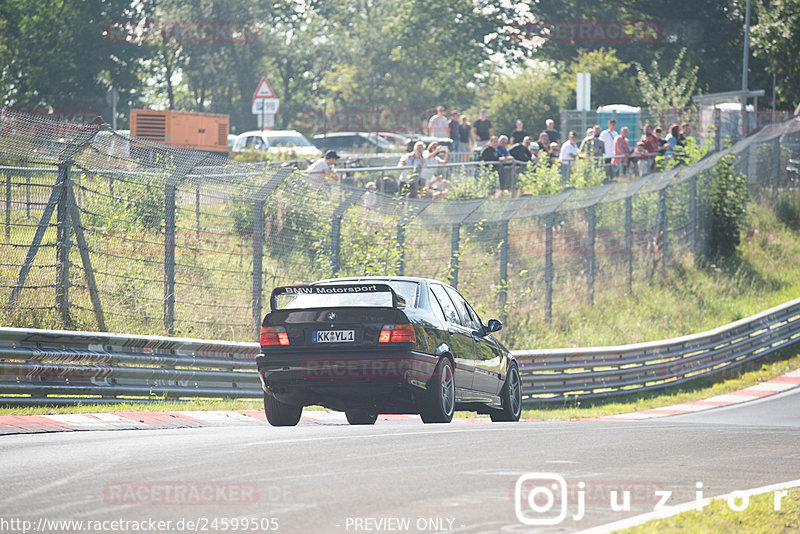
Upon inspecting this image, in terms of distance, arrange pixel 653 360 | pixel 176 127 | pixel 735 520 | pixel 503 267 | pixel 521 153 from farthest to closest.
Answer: pixel 176 127, pixel 521 153, pixel 653 360, pixel 503 267, pixel 735 520

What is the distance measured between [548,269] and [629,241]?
3803mm

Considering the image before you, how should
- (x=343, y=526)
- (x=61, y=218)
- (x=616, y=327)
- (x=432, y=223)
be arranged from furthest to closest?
(x=616, y=327), (x=432, y=223), (x=61, y=218), (x=343, y=526)

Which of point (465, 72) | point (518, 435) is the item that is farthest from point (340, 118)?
point (518, 435)

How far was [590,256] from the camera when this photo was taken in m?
25.0

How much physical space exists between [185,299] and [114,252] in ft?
3.99

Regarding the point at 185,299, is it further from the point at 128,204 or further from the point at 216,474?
the point at 216,474

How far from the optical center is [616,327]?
25500 millimetres

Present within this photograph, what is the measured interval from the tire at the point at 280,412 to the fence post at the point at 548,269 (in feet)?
35.4

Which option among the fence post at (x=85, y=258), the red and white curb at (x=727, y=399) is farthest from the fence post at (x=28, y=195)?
the red and white curb at (x=727, y=399)

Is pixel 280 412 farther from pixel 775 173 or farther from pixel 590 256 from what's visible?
pixel 775 173

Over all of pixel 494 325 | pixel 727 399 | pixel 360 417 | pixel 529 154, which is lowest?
pixel 727 399

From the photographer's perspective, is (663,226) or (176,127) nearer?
(663,226)

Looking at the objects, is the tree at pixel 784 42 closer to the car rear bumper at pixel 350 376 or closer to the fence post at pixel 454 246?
the fence post at pixel 454 246


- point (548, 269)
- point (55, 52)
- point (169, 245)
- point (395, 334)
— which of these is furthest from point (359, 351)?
point (55, 52)
